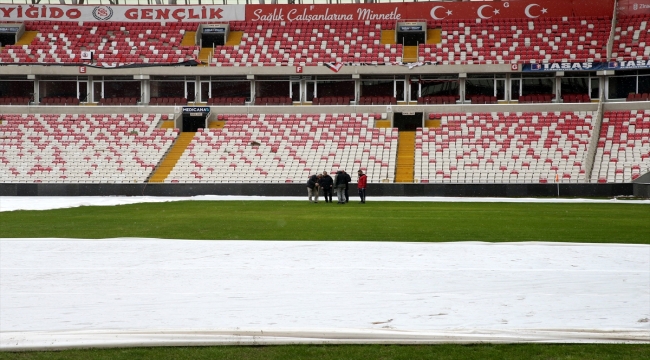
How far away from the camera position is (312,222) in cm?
2048

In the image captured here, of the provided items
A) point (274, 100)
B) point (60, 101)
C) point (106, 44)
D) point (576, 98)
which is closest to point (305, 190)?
point (274, 100)

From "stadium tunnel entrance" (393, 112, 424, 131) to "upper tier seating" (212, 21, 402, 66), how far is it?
4.38m

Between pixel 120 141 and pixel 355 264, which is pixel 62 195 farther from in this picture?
pixel 355 264

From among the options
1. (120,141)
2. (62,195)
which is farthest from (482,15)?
(62,195)

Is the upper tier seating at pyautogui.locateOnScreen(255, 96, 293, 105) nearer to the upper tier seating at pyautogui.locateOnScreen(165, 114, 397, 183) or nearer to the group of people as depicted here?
the upper tier seating at pyautogui.locateOnScreen(165, 114, 397, 183)

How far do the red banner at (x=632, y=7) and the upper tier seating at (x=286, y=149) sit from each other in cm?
1937

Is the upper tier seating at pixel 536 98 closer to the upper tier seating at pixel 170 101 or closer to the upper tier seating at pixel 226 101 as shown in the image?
the upper tier seating at pixel 226 101

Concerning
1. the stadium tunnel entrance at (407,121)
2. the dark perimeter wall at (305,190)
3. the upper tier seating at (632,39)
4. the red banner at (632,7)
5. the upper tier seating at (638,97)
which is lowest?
the dark perimeter wall at (305,190)

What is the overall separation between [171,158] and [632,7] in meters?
33.6

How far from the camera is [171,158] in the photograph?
150 feet

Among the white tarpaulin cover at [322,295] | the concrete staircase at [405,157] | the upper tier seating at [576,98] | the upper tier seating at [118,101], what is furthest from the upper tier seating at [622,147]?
the upper tier seating at [118,101]

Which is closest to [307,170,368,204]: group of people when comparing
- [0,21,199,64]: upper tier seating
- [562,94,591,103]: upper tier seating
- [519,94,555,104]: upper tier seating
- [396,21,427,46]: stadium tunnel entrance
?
[519,94,555,104]: upper tier seating

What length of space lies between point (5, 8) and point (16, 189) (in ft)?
72.0

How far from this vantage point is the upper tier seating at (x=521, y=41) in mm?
50500
